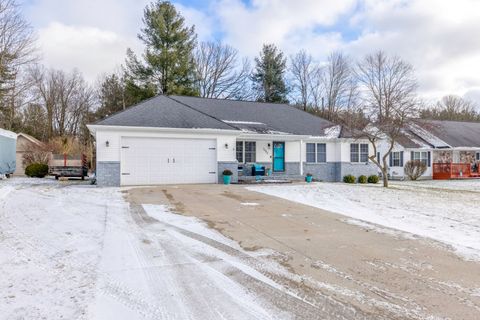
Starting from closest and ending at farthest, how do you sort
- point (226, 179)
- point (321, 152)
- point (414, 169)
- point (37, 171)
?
point (226, 179) → point (321, 152) → point (37, 171) → point (414, 169)

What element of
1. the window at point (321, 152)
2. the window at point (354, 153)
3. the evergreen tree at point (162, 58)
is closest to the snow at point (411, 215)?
the window at point (321, 152)

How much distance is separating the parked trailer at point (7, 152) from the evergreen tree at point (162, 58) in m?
11.6

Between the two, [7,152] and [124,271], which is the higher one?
[7,152]

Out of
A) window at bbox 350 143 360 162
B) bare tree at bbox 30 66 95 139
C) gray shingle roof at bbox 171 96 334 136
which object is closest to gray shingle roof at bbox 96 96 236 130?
gray shingle roof at bbox 171 96 334 136

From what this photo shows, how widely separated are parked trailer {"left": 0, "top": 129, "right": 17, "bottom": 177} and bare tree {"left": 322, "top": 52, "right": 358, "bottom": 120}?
1138 inches

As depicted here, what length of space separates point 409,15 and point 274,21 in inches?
280

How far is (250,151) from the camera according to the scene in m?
18.5

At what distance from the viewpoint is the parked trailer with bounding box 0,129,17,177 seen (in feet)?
65.7

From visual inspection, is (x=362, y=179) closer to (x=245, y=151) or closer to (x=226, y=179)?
(x=245, y=151)

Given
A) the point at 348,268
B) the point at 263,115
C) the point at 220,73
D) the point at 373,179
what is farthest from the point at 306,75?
the point at 348,268

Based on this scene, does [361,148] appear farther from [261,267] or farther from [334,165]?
[261,267]

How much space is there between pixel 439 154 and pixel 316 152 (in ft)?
43.5

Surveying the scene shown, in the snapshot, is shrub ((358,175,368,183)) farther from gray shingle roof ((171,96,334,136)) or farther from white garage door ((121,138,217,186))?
white garage door ((121,138,217,186))

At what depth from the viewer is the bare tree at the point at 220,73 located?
36.3 metres
